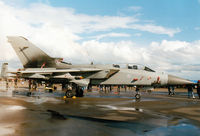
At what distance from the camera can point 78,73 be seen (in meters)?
17.0

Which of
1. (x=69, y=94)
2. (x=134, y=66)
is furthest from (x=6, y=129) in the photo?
(x=134, y=66)

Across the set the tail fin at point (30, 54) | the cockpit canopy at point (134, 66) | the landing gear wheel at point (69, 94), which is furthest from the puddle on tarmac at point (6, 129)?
the tail fin at point (30, 54)

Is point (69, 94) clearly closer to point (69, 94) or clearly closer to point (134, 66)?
point (69, 94)

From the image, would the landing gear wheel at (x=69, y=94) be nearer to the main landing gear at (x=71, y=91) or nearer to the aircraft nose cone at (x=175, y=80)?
the main landing gear at (x=71, y=91)

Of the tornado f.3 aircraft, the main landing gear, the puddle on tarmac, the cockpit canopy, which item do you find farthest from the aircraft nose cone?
the puddle on tarmac

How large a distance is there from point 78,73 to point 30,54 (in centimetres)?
514

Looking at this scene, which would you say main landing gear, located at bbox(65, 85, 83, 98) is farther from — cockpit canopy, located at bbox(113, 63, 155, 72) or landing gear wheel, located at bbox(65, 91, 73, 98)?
cockpit canopy, located at bbox(113, 63, 155, 72)

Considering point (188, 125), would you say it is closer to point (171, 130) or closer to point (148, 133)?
point (171, 130)

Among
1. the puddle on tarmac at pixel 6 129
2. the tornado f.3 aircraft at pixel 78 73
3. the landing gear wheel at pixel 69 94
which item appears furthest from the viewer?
the landing gear wheel at pixel 69 94

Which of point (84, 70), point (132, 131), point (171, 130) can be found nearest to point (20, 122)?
point (132, 131)

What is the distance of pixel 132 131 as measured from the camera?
197 inches

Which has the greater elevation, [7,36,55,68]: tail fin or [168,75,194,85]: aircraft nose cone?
[7,36,55,68]: tail fin

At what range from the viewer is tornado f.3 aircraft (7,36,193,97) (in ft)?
50.0

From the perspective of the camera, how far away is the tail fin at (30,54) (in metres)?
17.7
